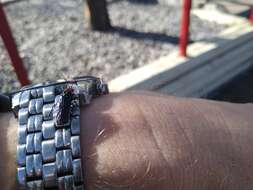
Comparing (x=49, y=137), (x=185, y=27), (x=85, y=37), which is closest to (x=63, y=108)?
(x=49, y=137)

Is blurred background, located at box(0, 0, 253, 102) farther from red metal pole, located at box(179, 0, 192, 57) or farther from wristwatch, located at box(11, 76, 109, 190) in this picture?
wristwatch, located at box(11, 76, 109, 190)

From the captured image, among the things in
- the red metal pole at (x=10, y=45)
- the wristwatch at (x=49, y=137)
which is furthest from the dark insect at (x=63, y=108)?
the red metal pole at (x=10, y=45)

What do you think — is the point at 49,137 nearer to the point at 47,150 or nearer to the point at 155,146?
the point at 47,150

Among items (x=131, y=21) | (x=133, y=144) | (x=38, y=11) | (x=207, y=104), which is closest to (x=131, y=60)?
(x=131, y=21)

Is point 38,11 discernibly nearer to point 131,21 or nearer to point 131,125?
point 131,21

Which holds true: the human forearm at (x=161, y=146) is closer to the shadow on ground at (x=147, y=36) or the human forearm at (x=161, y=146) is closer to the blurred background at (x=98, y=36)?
the blurred background at (x=98, y=36)
